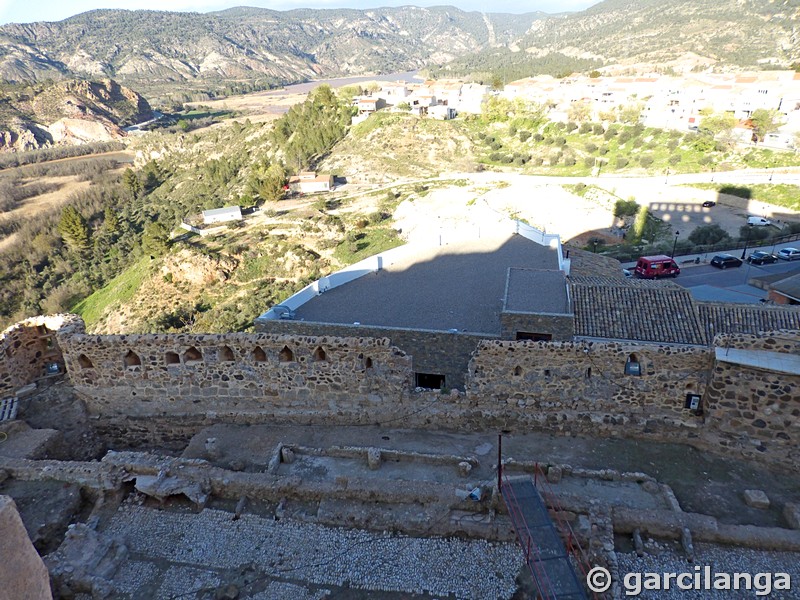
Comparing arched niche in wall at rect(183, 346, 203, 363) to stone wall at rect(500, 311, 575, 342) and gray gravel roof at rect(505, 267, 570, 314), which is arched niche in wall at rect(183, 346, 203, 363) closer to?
stone wall at rect(500, 311, 575, 342)

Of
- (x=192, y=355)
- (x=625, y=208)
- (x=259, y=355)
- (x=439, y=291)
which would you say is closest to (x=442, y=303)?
(x=439, y=291)

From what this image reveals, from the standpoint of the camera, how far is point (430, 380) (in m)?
15.5

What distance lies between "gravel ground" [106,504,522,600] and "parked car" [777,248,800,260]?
110 ft

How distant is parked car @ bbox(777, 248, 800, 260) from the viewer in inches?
1211

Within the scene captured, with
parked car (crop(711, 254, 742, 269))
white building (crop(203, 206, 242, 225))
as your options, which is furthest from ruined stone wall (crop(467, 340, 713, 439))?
white building (crop(203, 206, 242, 225))

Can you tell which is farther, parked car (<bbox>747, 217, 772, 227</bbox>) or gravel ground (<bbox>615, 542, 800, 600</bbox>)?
parked car (<bbox>747, 217, 772, 227</bbox>)

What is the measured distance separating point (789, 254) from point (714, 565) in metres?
32.2

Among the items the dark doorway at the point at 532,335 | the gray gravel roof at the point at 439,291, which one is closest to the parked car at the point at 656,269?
the gray gravel roof at the point at 439,291

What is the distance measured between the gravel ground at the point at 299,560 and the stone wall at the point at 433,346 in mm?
7486

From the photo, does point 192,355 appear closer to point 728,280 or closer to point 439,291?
point 439,291

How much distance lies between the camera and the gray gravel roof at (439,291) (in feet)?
52.2

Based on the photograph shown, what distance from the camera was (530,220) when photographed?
4506cm

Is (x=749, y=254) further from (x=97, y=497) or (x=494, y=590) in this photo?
(x=97, y=497)

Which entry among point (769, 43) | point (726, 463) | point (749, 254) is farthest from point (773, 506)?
point (769, 43)
